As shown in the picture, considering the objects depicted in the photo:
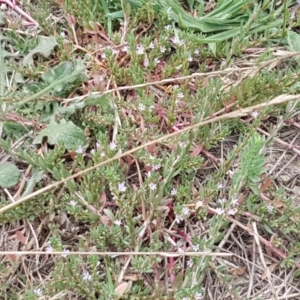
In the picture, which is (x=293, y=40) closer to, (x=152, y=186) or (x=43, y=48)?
(x=152, y=186)

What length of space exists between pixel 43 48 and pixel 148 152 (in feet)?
1.94

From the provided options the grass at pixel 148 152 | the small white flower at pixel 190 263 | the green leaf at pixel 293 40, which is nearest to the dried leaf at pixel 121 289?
the grass at pixel 148 152

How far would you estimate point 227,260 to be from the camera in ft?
6.02

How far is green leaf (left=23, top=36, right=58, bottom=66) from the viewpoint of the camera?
6.97 ft

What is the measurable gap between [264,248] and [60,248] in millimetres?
654

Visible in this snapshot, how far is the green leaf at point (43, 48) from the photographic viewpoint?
2.12 m

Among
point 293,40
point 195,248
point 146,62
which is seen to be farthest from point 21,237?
point 293,40

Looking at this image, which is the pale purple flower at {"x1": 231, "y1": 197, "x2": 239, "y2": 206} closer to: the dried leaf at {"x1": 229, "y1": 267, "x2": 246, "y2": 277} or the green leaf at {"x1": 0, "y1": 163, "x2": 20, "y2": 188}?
the dried leaf at {"x1": 229, "y1": 267, "x2": 246, "y2": 277}

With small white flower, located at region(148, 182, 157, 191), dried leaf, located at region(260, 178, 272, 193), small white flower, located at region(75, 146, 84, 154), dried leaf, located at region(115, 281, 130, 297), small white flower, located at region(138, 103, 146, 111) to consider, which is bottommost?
dried leaf, located at region(115, 281, 130, 297)

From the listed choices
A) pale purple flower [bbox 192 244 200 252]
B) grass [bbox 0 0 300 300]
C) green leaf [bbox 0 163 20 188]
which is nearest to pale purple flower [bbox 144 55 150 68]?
grass [bbox 0 0 300 300]

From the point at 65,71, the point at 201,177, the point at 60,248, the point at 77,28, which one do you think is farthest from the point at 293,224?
the point at 77,28

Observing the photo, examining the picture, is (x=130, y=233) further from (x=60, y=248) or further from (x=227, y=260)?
(x=227, y=260)

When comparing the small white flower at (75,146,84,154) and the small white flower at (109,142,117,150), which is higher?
the small white flower at (109,142,117,150)

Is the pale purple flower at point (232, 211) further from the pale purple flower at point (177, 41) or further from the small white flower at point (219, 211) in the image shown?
the pale purple flower at point (177, 41)
